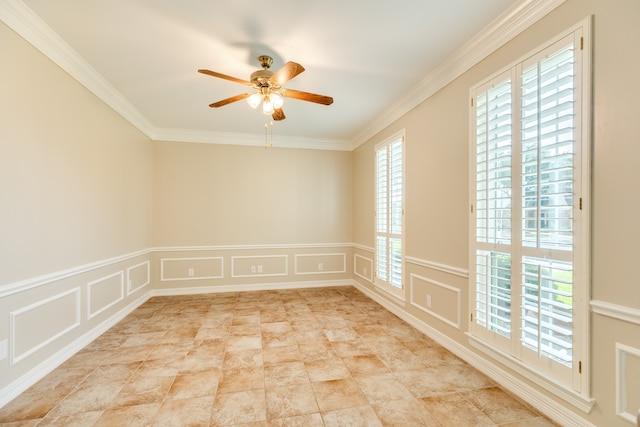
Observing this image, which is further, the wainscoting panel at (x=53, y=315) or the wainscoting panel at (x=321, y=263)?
the wainscoting panel at (x=321, y=263)

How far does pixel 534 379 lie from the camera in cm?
200

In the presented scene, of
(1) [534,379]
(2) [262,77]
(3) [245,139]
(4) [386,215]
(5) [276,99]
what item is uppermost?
(3) [245,139]

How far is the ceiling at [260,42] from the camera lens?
2.07m

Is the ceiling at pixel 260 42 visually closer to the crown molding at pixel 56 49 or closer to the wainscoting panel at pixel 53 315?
Result: the crown molding at pixel 56 49

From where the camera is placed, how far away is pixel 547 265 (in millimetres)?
1878

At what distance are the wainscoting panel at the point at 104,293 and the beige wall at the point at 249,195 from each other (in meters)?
1.25

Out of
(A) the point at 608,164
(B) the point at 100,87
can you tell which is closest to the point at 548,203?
(A) the point at 608,164

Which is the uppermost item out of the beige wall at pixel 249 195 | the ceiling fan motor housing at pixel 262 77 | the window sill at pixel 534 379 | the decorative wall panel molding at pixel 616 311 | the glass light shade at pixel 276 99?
the ceiling fan motor housing at pixel 262 77

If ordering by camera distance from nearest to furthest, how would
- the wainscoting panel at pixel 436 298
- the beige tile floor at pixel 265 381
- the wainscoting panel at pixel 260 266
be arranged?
the beige tile floor at pixel 265 381 → the wainscoting panel at pixel 436 298 → the wainscoting panel at pixel 260 266

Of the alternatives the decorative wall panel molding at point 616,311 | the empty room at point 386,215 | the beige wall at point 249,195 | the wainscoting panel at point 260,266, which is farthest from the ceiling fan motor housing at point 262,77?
the wainscoting panel at point 260,266

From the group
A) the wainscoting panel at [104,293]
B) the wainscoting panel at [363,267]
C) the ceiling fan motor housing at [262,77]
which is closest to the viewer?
the ceiling fan motor housing at [262,77]

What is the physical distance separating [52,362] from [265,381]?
6.19ft

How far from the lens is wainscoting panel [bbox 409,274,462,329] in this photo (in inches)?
110

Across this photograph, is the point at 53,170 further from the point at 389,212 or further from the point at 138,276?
the point at 389,212
